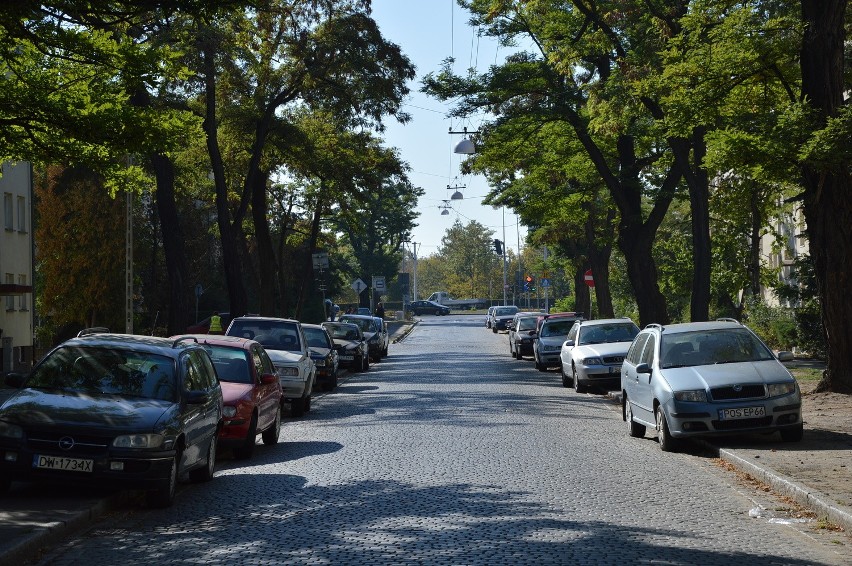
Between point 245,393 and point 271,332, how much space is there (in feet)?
29.9

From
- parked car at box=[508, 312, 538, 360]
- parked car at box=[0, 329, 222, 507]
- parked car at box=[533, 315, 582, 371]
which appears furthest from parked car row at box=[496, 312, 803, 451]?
parked car at box=[508, 312, 538, 360]

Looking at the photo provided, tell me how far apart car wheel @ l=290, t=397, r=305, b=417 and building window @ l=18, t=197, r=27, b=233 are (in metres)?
26.6

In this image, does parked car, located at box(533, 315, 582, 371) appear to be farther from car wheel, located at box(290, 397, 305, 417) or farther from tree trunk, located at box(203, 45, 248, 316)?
car wheel, located at box(290, 397, 305, 417)

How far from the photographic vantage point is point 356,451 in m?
16.3

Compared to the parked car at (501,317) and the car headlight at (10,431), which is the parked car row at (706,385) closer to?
the car headlight at (10,431)

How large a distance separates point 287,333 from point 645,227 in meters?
14.4

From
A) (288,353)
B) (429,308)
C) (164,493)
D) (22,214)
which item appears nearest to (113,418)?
(164,493)

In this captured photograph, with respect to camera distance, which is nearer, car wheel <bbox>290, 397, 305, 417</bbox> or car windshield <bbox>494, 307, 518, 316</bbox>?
car wheel <bbox>290, 397, 305, 417</bbox>

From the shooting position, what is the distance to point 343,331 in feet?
136

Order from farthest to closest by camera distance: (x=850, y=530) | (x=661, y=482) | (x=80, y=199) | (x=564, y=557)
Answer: (x=80, y=199) → (x=661, y=482) → (x=850, y=530) → (x=564, y=557)

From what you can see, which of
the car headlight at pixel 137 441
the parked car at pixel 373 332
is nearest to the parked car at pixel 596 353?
the parked car at pixel 373 332

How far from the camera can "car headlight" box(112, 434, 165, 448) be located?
11117 mm

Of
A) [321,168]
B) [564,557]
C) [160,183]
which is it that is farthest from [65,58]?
[321,168]

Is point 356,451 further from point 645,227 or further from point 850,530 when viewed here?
point 645,227
